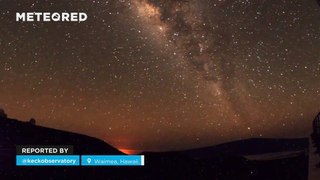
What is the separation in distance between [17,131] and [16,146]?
22 cm

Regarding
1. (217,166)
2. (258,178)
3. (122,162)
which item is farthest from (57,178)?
(258,178)

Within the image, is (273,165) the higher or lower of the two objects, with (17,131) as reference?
lower

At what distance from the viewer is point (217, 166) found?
7.38 m

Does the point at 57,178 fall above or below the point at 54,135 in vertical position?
below

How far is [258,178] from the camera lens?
288 inches

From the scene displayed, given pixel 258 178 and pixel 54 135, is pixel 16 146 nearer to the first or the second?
pixel 54 135

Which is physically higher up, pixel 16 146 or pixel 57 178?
pixel 16 146

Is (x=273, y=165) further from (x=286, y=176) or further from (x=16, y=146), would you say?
(x=16, y=146)

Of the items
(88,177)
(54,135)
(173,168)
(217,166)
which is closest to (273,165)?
(217,166)

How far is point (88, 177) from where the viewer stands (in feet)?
24.6

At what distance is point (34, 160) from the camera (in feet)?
24.2

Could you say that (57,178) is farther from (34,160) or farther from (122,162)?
(122,162)

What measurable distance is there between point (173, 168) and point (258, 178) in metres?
1.17

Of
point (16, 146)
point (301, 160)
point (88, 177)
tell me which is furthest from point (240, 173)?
point (16, 146)
